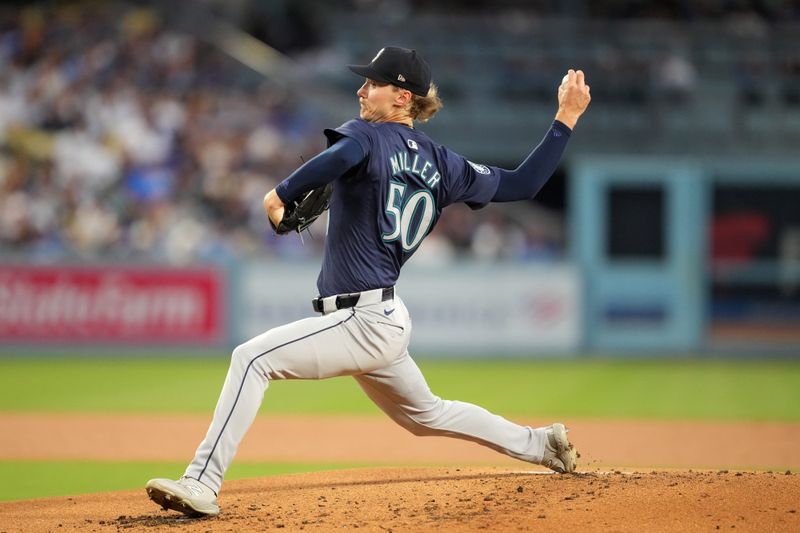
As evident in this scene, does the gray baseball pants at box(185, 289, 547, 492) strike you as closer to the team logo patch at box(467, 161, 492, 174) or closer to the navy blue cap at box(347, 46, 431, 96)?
the team logo patch at box(467, 161, 492, 174)

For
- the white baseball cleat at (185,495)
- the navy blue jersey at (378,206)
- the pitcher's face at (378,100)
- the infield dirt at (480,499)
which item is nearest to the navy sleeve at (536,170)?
the navy blue jersey at (378,206)

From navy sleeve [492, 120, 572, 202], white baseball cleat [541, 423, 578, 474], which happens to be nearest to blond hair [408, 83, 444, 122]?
navy sleeve [492, 120, 572, 202]

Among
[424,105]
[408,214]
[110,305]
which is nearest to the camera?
[408,214]

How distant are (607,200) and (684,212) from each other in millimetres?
1212

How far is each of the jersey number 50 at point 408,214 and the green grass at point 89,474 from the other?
2.61 meters

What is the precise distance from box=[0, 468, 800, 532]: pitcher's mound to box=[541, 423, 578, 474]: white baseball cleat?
0.08m

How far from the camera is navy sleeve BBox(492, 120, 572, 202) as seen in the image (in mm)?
5547

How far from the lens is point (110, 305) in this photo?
16.3 m

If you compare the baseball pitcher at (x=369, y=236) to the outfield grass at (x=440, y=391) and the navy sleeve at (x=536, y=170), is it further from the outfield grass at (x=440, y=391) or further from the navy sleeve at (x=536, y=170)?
the outfield grass at (x=440, y=391)

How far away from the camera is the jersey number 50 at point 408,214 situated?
514 centimetres

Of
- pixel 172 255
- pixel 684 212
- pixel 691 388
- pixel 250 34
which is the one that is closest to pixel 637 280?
pixel 684 212

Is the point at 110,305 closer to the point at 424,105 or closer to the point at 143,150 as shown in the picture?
the point at 143,150

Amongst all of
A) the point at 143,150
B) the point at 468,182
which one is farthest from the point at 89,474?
the point at 143,150

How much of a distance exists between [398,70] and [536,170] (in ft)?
2.96
